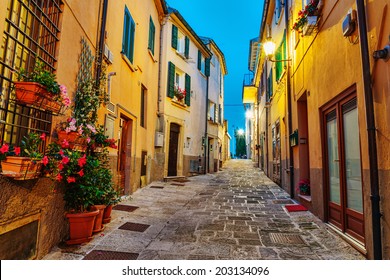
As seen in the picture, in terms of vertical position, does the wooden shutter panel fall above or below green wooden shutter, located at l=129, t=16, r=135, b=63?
above

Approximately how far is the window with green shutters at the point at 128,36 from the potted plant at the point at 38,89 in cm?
413

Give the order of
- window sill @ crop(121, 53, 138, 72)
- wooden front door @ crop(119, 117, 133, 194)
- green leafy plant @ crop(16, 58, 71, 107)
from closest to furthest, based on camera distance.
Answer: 1. green leafy plant @ crop(16, 58, 71, 107)
2. window sill @ crop(121, 53, 138, 72)
3. wooden front door @ crop(119, 117, 133, 194)

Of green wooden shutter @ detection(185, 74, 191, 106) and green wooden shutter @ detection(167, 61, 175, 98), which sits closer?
green wooden shutter @ detection(167, 61, 175, 98)

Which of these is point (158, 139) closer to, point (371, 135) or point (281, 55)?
point (281, 55)

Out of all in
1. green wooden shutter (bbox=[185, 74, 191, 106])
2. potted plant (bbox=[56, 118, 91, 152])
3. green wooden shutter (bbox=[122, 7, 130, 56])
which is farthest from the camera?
green wooden shutter (bbox=[185, 74, 191, 106])

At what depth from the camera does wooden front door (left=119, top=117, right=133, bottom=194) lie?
7.07m

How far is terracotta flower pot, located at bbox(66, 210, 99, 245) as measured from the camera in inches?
139

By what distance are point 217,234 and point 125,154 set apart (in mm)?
4040

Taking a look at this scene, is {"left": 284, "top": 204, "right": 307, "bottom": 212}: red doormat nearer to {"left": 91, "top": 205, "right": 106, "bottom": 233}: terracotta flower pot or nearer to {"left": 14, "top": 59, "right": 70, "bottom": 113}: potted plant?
{"left": 91, "top": 205, "right": 106, "bottom": 233}: terracotta flower pot

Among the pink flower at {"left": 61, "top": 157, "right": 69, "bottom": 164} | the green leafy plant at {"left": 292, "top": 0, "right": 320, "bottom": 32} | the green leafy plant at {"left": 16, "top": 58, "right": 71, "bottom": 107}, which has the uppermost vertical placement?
the green leafy plant at {"left": 292, "top": 0, "right": 320, "bottom": 32}

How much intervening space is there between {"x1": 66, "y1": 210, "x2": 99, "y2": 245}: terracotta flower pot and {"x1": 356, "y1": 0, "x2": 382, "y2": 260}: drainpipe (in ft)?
11.8

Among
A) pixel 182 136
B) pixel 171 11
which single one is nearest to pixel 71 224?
pixel 182 136

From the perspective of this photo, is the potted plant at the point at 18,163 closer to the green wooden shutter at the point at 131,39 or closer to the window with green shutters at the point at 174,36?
the green wooden shutter at the point at 131,39

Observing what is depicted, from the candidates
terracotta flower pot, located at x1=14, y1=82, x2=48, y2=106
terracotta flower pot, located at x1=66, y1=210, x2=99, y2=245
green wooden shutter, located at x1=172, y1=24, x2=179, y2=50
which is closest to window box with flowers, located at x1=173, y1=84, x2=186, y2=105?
green wooden shutter, located at x1=172, y1=24, x2=179, y2=50
